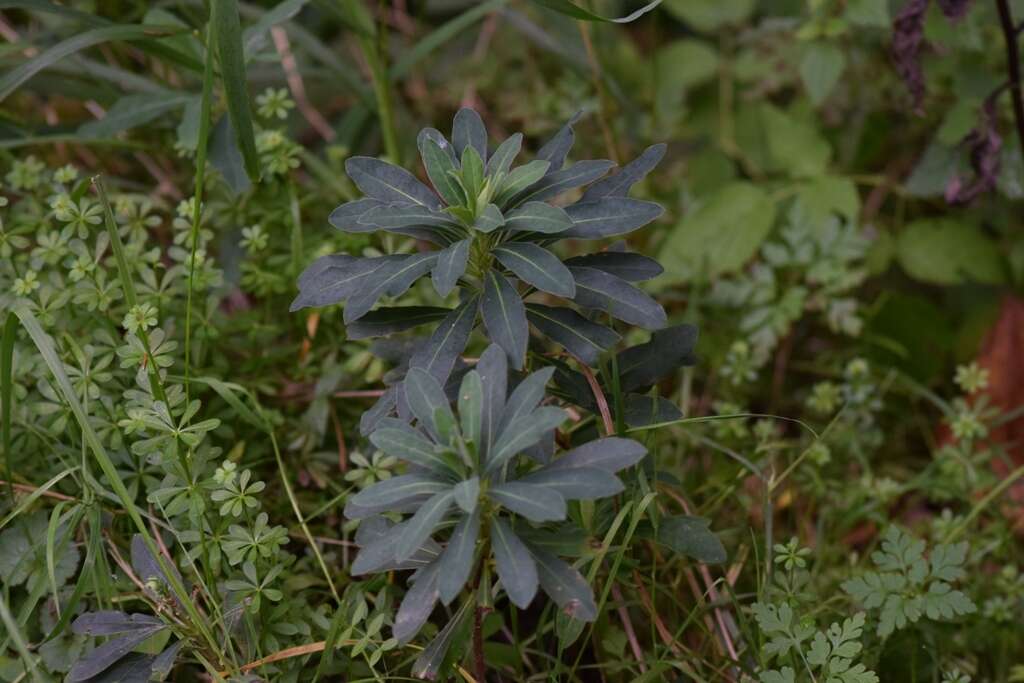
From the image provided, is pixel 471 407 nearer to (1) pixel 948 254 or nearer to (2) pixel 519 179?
(2) pixel 519 179

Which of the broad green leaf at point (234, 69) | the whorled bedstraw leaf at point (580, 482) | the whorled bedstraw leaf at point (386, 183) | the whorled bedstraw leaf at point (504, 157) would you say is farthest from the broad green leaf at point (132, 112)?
the whorled bedstraw leaf at point (580, 482)

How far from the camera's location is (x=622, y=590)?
1637 millimetres

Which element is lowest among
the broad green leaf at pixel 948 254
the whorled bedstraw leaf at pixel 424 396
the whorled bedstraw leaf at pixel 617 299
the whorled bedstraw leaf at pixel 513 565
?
the broad green leaf at pixel 948 254

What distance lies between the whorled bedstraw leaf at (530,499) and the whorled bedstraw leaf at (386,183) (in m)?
0.43

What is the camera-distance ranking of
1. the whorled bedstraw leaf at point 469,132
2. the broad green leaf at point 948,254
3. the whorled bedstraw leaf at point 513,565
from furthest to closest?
1. the broad green leaf at point 948,254
2. the whorled bedstraw leaf at point 469,132
3. the whorled bedstraw leaf at point 513,565

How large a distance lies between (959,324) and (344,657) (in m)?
1.96

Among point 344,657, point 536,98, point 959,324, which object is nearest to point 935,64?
point 959,324

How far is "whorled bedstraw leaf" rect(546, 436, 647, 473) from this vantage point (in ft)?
3.96

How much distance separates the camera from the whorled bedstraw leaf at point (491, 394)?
1.26 m

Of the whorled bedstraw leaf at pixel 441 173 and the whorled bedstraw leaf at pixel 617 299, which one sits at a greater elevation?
the whorled bedstraw leaf at pixel 441 173

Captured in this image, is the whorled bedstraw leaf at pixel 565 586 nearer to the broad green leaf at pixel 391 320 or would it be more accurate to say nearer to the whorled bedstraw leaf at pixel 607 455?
the whorled bedstraw leaf at pixel 607 455

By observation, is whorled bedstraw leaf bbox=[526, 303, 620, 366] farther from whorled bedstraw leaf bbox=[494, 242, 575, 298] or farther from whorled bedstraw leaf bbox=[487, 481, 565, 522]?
whorled bedstraw leaf bbox=[487, 481, 565, 522]

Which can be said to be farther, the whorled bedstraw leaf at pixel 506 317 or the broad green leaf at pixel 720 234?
the broad green leaf at pixel 720 234

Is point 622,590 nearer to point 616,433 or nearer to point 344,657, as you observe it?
point 616,433
